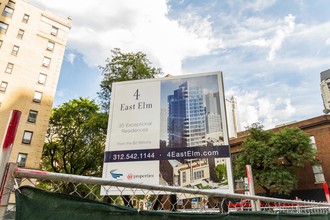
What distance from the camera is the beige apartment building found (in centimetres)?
2373

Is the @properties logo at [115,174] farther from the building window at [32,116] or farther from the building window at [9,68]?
the building window at [9,68]

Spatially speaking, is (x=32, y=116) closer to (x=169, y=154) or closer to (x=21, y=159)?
(x=21, y=159)

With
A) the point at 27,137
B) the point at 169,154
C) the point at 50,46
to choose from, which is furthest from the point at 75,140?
the point at 169,154

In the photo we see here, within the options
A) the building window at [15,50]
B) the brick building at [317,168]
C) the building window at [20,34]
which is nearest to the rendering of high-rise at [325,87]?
the brick building at [317,168]

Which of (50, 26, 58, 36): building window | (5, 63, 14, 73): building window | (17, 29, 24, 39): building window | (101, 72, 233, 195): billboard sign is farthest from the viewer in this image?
(50, 26, 58, 36): building window

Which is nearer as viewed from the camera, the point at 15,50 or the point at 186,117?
the point at 186,117

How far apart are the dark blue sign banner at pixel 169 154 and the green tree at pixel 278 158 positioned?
17.0 m

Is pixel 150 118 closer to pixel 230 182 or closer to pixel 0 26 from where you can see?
pixel 230 182

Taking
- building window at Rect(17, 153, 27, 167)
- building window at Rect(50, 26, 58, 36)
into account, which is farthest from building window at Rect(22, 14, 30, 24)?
building window at Rect(17, 153, 27, 167)

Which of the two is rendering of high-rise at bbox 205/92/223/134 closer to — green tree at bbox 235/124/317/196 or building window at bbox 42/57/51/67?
green tree at bbox 235/124/317/196

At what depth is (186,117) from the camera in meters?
5.80

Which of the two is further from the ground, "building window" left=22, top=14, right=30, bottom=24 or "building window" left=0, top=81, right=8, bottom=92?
"building window" left=22, top=14, right=30, bottom=24

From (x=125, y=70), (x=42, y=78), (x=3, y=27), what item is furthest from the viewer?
(x=42, y=78)

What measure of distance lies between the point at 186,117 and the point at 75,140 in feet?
63.2
